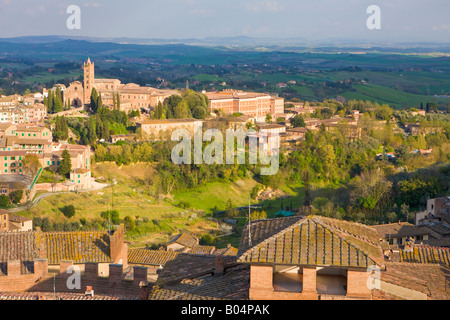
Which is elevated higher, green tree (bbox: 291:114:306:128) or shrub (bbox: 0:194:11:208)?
green tree (bbox: 291:114:306:128)

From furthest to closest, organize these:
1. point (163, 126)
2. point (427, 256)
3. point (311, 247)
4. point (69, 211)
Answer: point (163, 126) < point (69, 211) < point (427, 256) < point (311, 247)

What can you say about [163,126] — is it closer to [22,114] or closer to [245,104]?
[22,114]

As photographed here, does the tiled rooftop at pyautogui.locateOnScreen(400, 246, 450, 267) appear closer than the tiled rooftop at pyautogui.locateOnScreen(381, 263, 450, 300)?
No

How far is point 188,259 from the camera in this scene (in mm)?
7203

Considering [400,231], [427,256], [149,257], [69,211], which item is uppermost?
[427,256]

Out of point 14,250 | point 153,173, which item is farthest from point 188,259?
point 153,173

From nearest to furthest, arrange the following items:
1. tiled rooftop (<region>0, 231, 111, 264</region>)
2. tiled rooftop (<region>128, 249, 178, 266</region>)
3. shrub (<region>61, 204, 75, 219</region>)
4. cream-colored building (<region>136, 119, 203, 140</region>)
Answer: tiled rooftop (<region>0, 231, 111, 264</region>)
tiled rooftop (<region>128, 249, 178, 266</region>)
shrub (<region>61, 204, 75, 219</region>)
cream-colored building (<region>136, 119, 203, 140</region>)

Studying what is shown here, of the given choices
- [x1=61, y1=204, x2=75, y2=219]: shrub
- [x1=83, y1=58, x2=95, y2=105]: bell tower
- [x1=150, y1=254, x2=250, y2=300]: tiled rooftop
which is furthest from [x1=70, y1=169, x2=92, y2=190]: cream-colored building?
[x1=150, y1=254, x2=250, y2=300]: tiled rooftop

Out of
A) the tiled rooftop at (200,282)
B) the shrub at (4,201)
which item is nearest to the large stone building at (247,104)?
the shrub at (4,201)

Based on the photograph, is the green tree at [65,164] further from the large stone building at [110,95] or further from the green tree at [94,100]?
Answer: the large stone building at [110,95]

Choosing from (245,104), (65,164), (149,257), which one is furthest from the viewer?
(245,104)

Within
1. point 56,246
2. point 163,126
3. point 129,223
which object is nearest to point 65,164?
point 129,223

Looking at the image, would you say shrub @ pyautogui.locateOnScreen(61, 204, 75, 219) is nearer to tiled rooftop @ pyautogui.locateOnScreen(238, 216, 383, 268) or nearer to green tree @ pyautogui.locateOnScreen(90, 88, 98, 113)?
green tree @ pyautogui.locateOnScreen(90, 88, 98, 113)

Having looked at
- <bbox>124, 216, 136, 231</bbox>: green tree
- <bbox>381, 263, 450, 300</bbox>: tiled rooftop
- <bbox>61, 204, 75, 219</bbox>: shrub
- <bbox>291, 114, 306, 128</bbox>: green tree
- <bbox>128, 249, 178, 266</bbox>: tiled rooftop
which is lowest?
<bbox>124, 216, 136, 231</bbox>: green tree
